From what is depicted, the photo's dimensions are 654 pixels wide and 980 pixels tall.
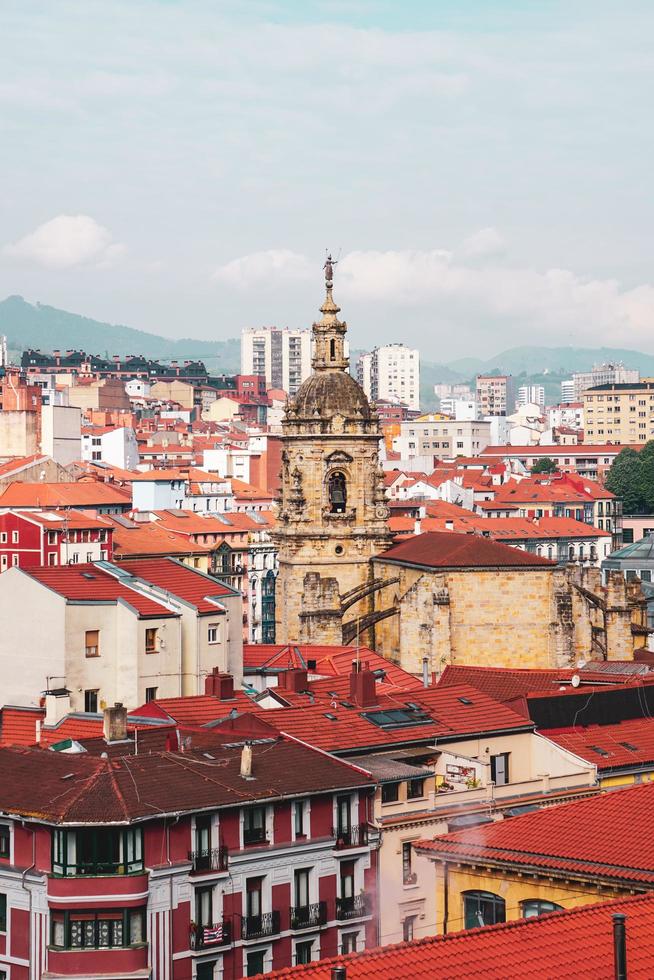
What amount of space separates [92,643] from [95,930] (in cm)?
2220

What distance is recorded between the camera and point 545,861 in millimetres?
30734

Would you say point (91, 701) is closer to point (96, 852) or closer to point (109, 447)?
point (96, 852)

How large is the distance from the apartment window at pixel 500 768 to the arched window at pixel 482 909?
1455 centimetres

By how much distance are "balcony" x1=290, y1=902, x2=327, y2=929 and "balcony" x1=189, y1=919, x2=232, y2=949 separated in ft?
5.47

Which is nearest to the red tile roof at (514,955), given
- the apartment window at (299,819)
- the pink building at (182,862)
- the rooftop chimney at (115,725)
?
the pink building at (182,862)

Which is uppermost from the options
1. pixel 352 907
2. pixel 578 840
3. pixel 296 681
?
pixel 578 840

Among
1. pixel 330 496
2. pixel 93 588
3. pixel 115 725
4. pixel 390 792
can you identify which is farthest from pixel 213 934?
pixel 330 496

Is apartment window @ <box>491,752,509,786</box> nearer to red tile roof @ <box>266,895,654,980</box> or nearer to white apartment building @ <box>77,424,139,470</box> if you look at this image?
red tile roof @ <box>266,895,654,980</box>

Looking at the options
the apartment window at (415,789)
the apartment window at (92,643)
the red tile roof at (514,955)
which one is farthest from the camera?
the apartment window at (92,643)

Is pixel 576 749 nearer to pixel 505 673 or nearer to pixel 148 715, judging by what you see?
pixel 148 715

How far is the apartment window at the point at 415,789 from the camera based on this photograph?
42.4 metres

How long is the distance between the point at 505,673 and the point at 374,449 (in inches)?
716

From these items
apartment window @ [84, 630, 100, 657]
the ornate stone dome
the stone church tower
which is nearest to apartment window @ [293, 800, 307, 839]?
apartment window @ [84, 630, 100, 657]

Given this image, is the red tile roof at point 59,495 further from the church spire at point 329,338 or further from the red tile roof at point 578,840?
the red tile roof at point 578,840
